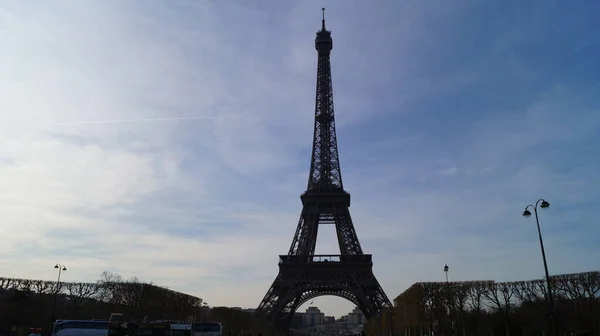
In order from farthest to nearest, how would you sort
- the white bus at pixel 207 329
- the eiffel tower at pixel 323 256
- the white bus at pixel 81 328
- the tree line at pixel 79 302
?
the eiffel tower at pixel 323 256
the tree line at pixel 79 302
the white bus at pixel 207 329
the white bus at pixel 81 328

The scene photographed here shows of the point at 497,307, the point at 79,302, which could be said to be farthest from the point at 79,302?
the point at 497,307

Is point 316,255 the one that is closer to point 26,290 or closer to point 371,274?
point 371,274

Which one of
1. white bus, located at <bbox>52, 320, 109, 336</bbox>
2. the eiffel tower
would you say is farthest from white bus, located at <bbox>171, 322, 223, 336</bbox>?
the eiffel tower

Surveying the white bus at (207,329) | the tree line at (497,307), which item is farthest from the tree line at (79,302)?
the tree line at (497,307)

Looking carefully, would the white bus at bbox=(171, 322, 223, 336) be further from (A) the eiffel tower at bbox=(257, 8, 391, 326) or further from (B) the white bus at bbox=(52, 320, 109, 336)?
(A) the eiffel tower at bbox=(257, 8, 391, 326)

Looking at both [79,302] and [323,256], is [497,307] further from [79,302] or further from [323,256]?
[79,302]

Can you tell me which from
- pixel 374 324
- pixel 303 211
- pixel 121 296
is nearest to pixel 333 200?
pixel 303 211

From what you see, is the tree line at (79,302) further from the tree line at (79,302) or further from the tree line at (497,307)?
the tree line at (497,307)
